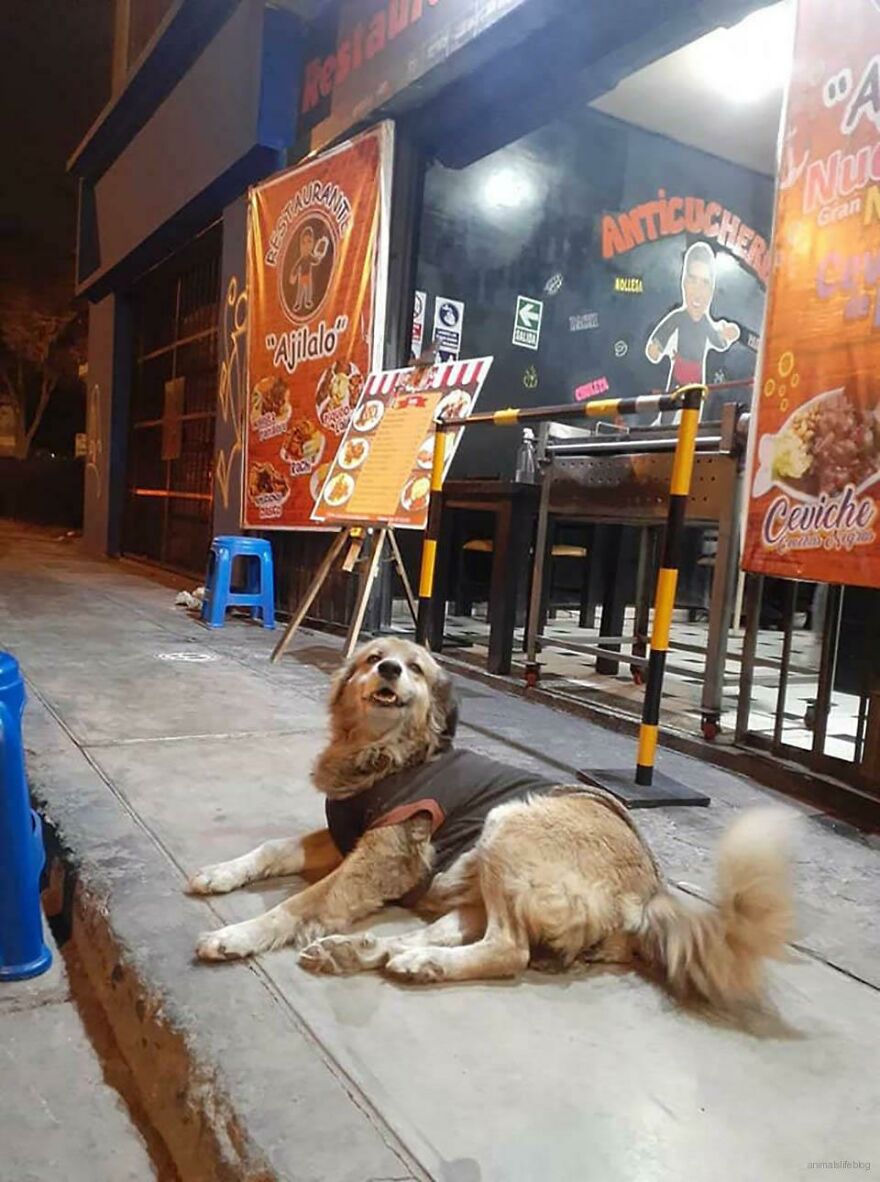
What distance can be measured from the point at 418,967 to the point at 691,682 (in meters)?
4.46

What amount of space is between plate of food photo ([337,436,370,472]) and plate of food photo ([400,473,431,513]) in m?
0.59

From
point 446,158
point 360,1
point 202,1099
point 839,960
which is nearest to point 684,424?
point 839,960

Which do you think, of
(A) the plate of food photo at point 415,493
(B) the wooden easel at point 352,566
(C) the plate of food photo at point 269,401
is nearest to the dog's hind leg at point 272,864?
(B) the wooden easel at point 352,566

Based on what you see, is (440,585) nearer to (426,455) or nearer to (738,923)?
(426,455)

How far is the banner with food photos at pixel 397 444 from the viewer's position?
513 centimetres

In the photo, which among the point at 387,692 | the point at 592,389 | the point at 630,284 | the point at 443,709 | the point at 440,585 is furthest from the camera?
the point at 630,284

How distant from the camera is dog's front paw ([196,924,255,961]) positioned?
2.02 m

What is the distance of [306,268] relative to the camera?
23.9ft

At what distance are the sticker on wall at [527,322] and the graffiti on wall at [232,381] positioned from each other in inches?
100

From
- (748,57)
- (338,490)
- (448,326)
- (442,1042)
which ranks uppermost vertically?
(748,57)

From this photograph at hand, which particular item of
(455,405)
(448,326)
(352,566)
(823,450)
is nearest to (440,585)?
(352,566)

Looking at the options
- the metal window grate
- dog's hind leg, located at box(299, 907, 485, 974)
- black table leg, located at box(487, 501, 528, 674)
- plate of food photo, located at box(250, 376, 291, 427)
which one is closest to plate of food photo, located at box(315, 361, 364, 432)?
plate of food photo, located at box(250, 376, 291, 427)

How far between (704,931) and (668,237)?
8.90 meters

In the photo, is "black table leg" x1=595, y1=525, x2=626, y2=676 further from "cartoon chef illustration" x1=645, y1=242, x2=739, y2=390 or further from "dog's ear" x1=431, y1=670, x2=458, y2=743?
"cartoon chef illustration" x1=645, y1=242, x2=739, y2=390
